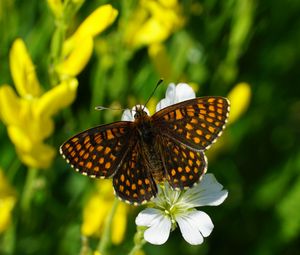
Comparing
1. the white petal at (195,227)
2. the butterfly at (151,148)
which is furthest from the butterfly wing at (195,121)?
the white petal at (195,227)

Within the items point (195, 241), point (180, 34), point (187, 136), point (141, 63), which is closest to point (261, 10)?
point (180, 34)

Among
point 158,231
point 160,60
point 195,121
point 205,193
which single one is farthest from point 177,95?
point 160,60

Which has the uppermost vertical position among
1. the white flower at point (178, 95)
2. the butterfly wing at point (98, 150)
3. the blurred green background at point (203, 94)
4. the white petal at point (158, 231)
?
the butterfly wing at point (98, 150)

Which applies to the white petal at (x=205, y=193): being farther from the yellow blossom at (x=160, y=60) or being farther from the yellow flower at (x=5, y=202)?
the yellow blossom at (x=160, y=60)

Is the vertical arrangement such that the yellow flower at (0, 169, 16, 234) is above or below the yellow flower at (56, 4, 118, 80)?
below

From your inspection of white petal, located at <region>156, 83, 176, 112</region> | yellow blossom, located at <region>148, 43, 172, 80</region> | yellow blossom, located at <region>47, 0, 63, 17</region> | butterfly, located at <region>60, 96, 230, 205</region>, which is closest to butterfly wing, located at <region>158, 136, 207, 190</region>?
butterfly, located at <region>60, 96, 230, 205</region>

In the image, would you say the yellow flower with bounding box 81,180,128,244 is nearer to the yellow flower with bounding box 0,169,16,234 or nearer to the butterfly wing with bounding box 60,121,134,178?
the yellow flower with bounding box 0,169,16,234
